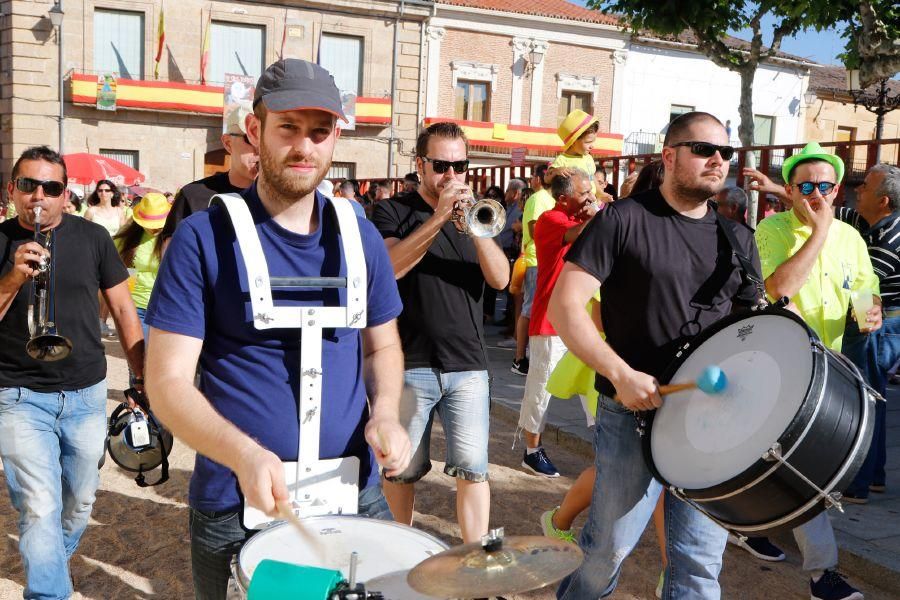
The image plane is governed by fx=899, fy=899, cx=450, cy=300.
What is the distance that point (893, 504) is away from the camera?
534 centimetres

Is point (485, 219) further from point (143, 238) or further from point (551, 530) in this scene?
point (143, 238)

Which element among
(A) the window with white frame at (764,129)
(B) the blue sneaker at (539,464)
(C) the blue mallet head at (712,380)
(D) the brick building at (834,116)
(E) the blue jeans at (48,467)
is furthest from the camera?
(D) the brick building at (834,116)

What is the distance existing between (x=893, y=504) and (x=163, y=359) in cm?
471

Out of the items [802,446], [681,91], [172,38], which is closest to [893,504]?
[802,446]

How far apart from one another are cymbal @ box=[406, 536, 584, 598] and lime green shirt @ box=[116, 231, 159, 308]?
5328 millimetres

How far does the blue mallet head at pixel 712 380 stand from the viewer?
2.88 metres

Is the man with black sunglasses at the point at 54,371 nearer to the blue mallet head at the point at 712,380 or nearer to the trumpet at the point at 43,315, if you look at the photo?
the trumpet at the point at 43,315

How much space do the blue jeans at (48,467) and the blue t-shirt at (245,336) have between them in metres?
1.78

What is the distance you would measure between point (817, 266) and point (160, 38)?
2847 centimetres

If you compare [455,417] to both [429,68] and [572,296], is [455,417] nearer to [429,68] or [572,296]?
[572,296]

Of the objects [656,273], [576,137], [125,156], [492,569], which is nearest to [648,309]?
[656,273]

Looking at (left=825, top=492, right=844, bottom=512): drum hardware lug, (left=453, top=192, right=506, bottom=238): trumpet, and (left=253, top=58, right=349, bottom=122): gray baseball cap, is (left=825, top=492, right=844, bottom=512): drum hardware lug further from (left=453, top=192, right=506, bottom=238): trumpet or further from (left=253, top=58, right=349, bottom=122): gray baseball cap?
(left=453, top=192, right=506, bottom=238): trumpet

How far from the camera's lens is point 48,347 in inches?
150

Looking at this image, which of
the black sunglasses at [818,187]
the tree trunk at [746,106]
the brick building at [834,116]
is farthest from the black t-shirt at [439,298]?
the brick building at [834,116]
